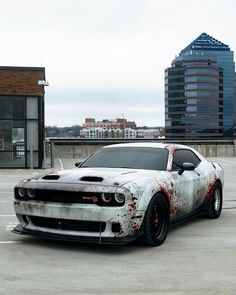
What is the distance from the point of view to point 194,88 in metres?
102

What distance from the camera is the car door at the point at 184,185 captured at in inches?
289

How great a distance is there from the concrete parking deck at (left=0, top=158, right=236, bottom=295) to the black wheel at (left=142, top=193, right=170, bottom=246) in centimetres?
13

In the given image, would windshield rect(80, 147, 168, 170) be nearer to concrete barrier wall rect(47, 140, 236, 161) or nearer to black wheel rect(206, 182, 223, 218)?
black wheel rect(206, 182, 223, 218)

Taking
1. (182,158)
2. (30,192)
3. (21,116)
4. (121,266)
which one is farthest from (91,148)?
(121,266)

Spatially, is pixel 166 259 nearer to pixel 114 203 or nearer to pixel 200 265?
pixel 200 265

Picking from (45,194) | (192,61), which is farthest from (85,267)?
(192,61)

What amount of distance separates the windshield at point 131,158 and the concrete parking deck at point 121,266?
1105 millimetres

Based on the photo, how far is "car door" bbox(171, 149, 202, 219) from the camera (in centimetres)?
733

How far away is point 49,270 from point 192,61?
322ft

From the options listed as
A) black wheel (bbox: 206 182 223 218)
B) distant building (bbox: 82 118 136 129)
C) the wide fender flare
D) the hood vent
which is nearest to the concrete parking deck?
the wide fender flare

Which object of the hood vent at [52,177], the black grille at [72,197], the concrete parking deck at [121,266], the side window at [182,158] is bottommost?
the concrete parking deck at [121,266]

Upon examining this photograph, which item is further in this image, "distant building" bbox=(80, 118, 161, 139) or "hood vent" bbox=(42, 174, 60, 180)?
"distant building" bbox=(80, 118, 161, 139)

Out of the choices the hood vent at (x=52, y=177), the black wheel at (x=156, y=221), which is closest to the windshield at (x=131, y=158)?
the black wheel at (x=156, y=221)

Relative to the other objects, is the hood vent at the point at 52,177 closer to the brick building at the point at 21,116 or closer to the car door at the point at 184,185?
the car door at the point at 184,185
